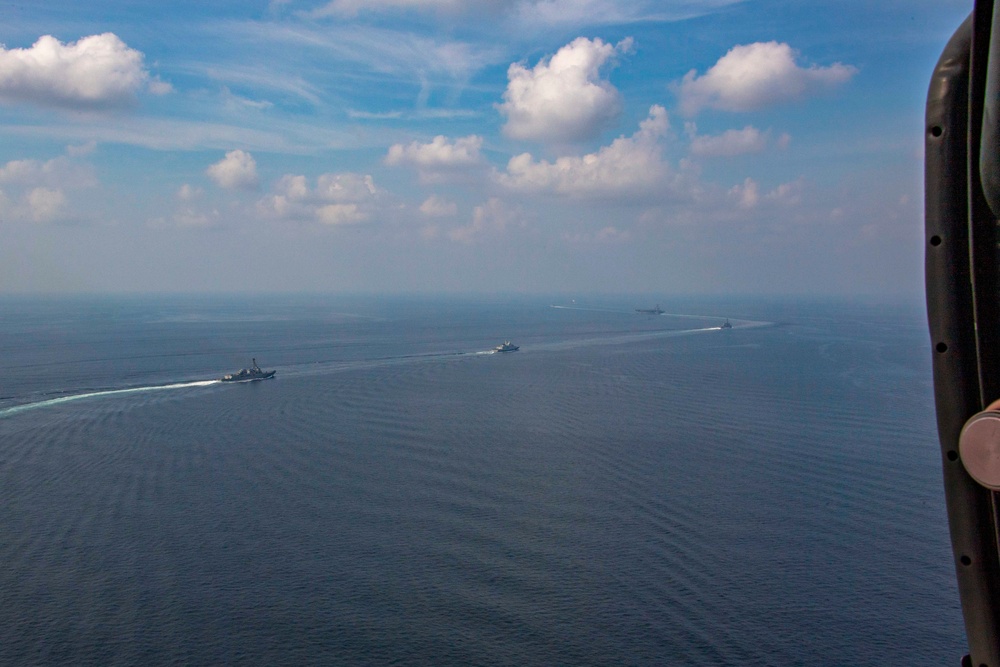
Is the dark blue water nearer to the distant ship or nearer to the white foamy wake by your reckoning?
the white foamy wake

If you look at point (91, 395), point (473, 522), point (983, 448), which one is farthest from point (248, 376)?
point (983, 448)

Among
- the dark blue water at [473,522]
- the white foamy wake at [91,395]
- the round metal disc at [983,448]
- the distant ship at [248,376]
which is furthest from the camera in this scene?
the distant ship at [248,376]

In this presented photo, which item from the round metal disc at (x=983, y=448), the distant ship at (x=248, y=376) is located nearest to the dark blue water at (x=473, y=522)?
the distant ship at (x=248, y=376)

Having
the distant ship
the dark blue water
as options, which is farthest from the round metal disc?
the distant ship

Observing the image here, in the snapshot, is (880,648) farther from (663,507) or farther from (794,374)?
(794,374)

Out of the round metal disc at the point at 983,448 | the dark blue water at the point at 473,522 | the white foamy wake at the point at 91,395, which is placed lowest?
the dark blue water at the point at 473,522

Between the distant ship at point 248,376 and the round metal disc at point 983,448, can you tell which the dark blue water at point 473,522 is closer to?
the distant ship at point 248,376
